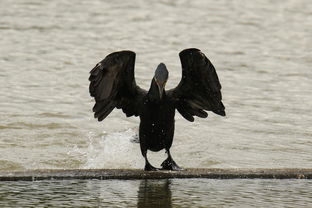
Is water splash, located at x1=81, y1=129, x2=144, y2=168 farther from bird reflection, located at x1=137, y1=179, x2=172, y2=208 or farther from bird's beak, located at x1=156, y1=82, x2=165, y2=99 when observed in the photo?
bird reflection, located at x1=137, y1=179, x2=172, y2=208

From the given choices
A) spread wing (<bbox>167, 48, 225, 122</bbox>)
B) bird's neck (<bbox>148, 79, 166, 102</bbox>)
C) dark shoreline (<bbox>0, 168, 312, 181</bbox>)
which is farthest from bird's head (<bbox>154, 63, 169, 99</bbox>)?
dark shoreline (<bbox>0, 168, 312, 181</bbox>)

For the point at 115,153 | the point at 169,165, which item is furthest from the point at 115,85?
the point at 115,153

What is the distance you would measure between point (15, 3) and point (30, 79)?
6579 mm

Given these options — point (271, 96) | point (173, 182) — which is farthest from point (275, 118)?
point (173, 182)

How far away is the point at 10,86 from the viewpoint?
12727 mm

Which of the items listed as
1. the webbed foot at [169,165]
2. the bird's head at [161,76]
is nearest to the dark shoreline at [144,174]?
the webbed foot at [169,165]

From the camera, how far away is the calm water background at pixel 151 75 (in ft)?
31.4

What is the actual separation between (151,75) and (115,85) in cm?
551

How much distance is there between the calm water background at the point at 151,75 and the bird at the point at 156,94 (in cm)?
73

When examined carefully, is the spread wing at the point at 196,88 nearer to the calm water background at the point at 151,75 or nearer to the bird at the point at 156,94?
the bird at the point at 156,94

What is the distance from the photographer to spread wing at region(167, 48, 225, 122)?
Answer: 778 centimetres

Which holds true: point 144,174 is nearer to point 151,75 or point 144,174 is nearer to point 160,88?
point 160,88

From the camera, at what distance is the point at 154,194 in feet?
22.8

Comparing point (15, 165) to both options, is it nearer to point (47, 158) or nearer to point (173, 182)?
point (47, 158)
